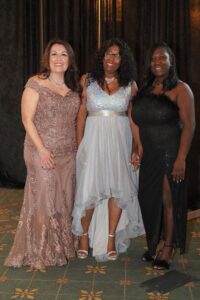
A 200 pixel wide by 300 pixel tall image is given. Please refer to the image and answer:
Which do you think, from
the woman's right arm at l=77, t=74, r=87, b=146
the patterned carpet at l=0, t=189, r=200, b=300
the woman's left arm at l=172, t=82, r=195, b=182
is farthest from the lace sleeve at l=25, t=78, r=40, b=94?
the patterned carpet at l=0, t=189, r=200, b=300

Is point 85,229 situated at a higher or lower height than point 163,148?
lower

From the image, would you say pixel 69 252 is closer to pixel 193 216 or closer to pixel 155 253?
pixel 155 253

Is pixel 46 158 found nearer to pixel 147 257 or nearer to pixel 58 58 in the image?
pixel 58 58

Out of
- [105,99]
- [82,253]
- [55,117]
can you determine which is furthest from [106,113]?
[82,253]

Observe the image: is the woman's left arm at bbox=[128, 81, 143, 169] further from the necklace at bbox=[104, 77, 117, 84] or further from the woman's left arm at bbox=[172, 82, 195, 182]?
the woman's left arm at bbox=[172, 82, 195, 182]

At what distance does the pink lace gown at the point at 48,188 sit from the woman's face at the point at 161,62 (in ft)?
1.86

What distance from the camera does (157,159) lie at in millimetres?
2836

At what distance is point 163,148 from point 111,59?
70 centimetres

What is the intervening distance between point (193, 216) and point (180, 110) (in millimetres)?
1761

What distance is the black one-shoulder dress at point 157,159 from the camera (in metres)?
2.78

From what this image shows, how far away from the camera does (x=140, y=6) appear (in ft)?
15.0

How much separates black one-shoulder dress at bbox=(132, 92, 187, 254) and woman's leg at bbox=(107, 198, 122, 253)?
0.18m

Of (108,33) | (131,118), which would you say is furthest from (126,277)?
(108,33)

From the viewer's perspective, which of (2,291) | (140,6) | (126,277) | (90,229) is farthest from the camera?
(140,6)
